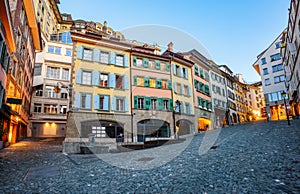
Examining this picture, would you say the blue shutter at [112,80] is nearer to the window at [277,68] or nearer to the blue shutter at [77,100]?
the blue shutter at [77,100]

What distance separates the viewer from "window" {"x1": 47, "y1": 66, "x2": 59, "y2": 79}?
35.8m

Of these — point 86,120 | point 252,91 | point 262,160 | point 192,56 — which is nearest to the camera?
point 262,160

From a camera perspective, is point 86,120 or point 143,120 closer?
point 86,120

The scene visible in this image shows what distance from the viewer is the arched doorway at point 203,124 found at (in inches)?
1189

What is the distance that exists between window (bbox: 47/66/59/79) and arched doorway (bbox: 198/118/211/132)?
25.9 metres

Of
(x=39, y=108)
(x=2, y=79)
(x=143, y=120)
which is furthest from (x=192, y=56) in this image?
(x=39, y=108)

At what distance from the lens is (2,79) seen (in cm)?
1429

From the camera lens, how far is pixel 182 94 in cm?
2750

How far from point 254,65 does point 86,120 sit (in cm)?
3891

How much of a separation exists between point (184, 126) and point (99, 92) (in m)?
12.0

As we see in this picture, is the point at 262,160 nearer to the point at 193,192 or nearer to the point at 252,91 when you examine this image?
the point at 193,192

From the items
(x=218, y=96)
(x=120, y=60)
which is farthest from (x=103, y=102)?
(x=218, y=96)

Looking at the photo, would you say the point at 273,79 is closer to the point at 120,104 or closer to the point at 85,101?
the point at 120,104

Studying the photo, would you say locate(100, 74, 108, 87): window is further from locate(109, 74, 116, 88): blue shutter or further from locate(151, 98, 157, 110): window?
locate(151, 98, 157, 110): window
